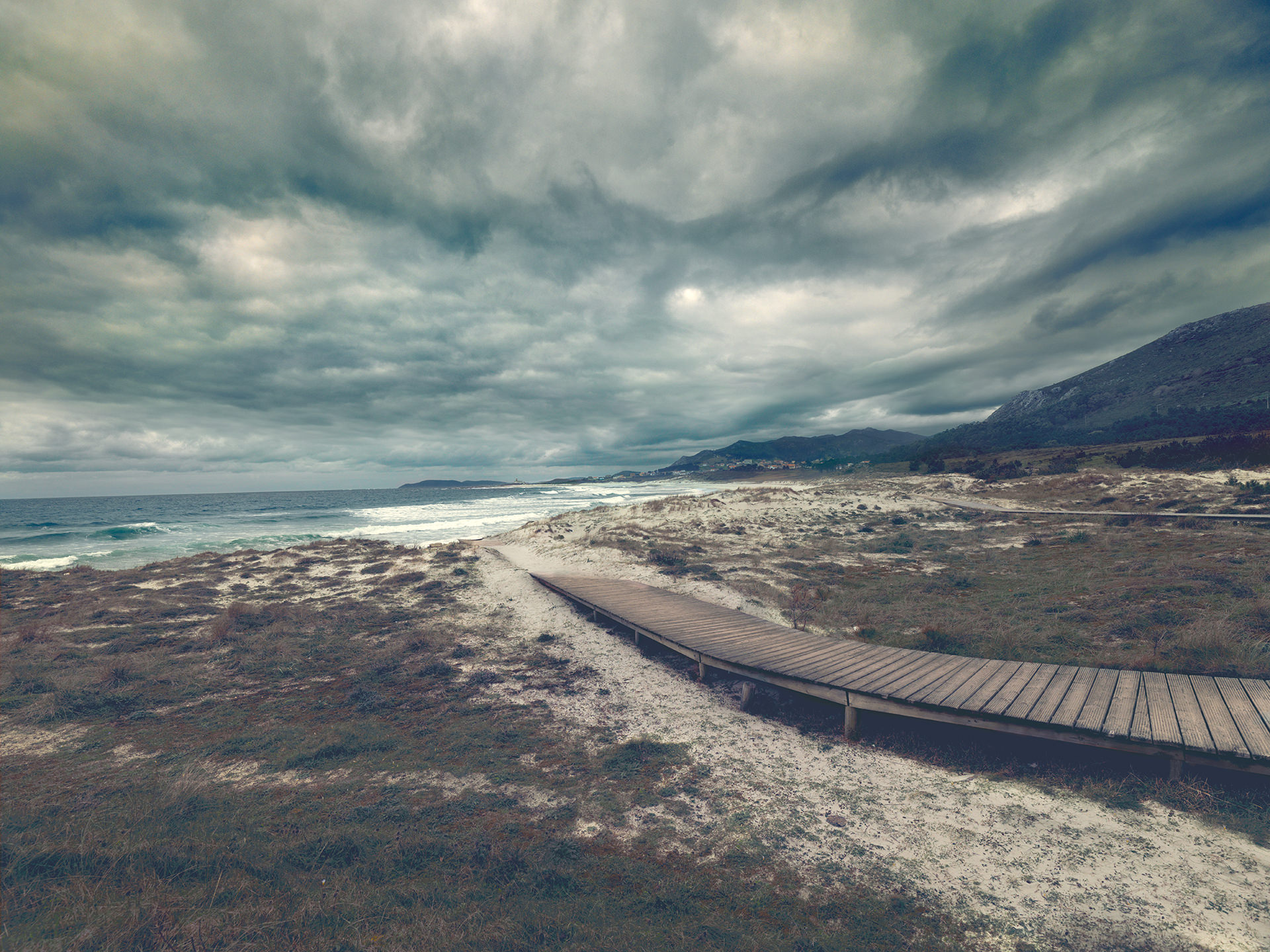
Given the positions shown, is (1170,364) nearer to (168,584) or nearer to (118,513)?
(168,584)

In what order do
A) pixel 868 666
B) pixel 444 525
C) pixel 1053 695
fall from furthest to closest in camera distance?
pixel 444 525, pixel 868 666, pixel 1053 695

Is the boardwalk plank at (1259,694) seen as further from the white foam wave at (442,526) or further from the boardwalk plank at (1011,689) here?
the white foam wave at (442,526)

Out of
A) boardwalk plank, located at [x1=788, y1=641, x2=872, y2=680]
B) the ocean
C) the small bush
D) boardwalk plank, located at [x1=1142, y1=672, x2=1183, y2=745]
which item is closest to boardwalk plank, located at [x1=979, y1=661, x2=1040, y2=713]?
boardwalk plank, located at [x1=1142, y1=672, x2=1183, y2=745]

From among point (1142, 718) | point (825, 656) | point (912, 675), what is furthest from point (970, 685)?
point (825, 656)

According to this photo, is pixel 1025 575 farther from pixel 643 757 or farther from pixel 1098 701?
pixel 643 757

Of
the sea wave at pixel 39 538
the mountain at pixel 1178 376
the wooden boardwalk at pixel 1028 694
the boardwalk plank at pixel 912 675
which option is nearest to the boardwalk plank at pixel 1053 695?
the wooden boardwalk at pixel 1028 694

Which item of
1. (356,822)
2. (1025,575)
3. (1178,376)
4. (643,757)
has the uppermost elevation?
(1178,376)

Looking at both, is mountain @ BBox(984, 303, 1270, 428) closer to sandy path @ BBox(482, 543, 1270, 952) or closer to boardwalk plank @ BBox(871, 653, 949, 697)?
boardwalk plank @ BBox(871, 653, 949, 697)
